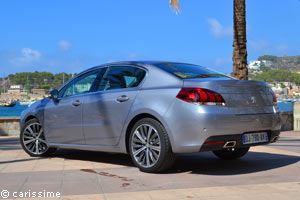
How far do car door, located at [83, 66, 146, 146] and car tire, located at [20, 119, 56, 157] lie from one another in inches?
50.5

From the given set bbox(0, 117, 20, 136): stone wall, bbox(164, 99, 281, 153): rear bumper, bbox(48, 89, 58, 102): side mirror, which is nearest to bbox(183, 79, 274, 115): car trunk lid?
bbox(164, 99, 281, 153): rear bumper

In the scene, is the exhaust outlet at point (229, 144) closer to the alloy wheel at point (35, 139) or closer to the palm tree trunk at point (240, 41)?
the alloy wheel at point (35, 139)

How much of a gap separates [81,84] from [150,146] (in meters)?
1.94

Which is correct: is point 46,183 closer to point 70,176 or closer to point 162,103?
point 70,176

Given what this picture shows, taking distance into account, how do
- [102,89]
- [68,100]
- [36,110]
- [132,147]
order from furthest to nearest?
[36,110] < [68,100] < [102,89] < [132,147]

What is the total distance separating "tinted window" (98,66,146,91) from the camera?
5832 millimetres

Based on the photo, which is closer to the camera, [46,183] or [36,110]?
[46,183]

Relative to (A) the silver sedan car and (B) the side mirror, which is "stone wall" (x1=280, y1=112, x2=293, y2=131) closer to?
(A) the silver sedan car

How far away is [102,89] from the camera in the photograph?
624 centimetres

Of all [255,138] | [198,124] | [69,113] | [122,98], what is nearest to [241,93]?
[255,138]

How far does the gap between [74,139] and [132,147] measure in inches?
52.2

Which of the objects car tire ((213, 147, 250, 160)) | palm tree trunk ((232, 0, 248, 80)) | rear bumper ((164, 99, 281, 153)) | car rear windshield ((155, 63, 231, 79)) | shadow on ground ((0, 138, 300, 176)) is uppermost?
palm tree trunk ((232, 0, 248, 80))

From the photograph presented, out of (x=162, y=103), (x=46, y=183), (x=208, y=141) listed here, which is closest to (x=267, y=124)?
(x=208, y=141)

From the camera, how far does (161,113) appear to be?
517 cm
